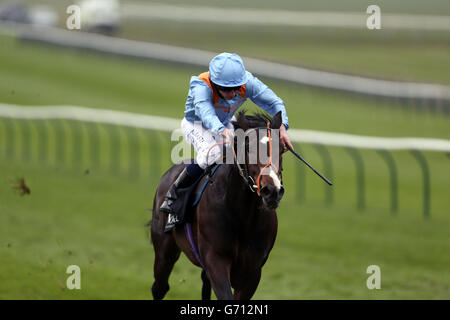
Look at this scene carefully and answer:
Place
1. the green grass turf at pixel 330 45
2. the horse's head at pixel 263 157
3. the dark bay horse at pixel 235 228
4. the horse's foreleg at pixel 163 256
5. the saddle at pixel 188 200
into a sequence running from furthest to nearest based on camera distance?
the green grass turf at pixel 330 45
the horse's foreleg at pixel 163 256
the saddle at pixel 188 200
the dark bay horse at pixel 235 228
the horse's head at pixel 263 157

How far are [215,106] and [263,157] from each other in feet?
3.18

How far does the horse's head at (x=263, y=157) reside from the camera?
5.04 metres

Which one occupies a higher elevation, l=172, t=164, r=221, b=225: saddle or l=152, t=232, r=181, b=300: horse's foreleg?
l=172, t=164, r=221, b=225: saddle

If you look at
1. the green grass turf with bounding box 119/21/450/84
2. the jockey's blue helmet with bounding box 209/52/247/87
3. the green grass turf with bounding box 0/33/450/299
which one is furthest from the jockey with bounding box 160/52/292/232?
the green grass turf with bounding box 119/21/450/84

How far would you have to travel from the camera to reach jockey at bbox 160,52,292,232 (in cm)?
568

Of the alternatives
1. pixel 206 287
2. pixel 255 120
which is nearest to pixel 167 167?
pixel 206 287

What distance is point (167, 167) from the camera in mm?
14922

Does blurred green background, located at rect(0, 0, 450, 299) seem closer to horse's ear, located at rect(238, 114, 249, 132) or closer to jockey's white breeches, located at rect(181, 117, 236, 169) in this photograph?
jockey's white breeches, located at rect(181, 117, 236, 169)

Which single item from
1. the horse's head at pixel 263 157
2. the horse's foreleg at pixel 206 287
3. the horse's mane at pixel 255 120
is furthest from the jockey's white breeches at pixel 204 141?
the horse's foreleg at pixel 206 287

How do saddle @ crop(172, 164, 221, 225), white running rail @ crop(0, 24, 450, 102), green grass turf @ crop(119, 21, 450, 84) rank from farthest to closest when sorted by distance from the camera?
green grass turf @ crop(119, 21, 450, 84) → white running rail @ crop(0, 24, 450, 102) → saddle @ crop(172, 164, 221, 225)

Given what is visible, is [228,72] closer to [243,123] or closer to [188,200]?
[243,123]

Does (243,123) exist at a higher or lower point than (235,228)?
higher

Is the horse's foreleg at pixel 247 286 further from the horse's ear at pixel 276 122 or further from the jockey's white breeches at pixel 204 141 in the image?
the horse's ear at pixel 276 122

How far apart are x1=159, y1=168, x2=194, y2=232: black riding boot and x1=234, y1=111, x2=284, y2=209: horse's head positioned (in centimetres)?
100
